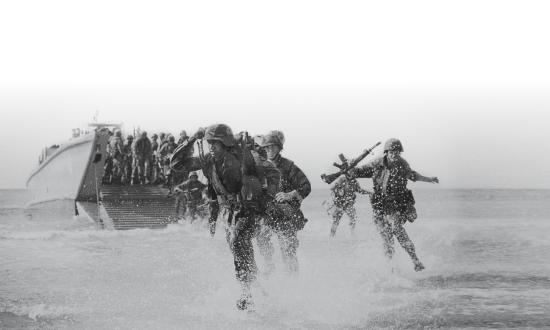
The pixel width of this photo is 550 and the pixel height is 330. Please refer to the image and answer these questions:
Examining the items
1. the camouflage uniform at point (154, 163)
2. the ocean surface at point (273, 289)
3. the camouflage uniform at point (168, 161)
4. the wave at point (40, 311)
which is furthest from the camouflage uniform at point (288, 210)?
the camouflage uniform at point (154, 163)

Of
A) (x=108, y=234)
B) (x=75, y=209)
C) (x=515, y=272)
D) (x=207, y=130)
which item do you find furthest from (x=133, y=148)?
(x=207, y=130)

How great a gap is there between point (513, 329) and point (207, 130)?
3.36m

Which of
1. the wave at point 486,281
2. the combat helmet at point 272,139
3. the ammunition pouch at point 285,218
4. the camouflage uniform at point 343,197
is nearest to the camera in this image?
the ammunition pouch at point 285,218

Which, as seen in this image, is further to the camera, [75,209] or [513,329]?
[75,209]

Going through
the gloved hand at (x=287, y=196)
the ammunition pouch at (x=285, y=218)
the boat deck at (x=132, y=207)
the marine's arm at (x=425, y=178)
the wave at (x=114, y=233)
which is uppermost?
the marine's arm at (x=425, y=178)

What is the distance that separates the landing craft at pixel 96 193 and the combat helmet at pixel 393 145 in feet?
39.6

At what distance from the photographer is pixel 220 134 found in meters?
6.98

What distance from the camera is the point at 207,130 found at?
23.1 feet

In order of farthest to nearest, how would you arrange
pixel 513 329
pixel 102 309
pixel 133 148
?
pixel 133 148, pixel 102 309, pixel 513 329

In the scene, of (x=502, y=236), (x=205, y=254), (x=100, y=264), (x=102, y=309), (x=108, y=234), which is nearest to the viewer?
(x=102, y=309)

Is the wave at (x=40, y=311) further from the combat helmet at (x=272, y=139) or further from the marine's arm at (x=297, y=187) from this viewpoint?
the combat helmet at (x=272, y=139)

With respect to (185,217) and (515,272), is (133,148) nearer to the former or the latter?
(185,217)

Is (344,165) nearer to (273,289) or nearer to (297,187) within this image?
(297,187)

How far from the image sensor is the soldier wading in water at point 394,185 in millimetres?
10336
